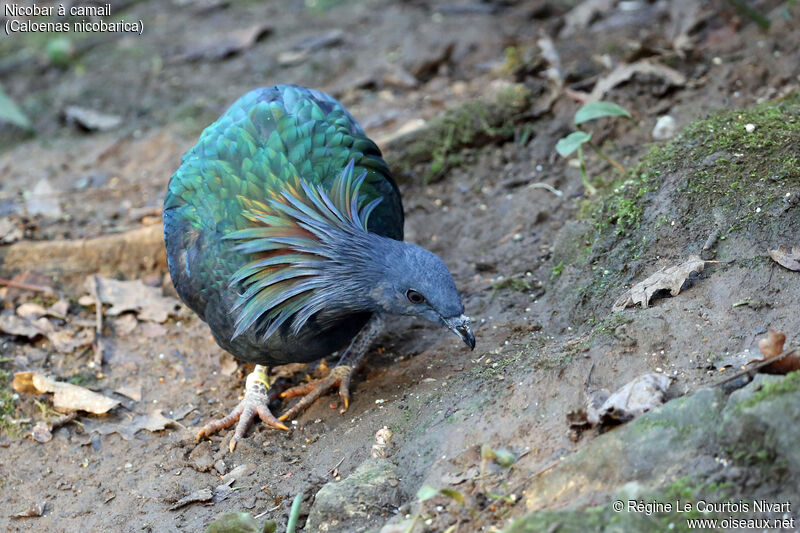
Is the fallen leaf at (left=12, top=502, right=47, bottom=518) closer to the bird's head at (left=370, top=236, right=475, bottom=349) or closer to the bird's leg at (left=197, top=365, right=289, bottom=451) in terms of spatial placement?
the bird's leg at (left=197, top=365, right=289, bottom=451)

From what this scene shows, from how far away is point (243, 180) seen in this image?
510 cm

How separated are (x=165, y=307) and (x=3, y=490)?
1.96 m

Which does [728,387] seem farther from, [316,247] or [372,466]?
[316,247]

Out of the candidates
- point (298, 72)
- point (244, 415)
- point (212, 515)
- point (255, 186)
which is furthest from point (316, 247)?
point (298, 72)

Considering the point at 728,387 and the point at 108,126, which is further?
the point at 108,126

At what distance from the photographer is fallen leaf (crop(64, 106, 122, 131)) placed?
8891 mm

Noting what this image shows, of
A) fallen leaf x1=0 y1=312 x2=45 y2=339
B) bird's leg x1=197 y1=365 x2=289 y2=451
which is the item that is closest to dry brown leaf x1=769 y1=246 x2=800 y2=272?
bird's leg x1=197 y1=365 x2=289 y2=451

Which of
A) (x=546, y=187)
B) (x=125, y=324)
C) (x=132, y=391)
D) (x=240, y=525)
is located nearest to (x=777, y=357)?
(x=240, y=525)

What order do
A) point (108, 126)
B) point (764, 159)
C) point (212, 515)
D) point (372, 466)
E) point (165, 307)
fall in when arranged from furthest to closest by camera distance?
point (108, 126) → point (165, 307) → point (764, 159) → point (212, 515) → point (372, 466)

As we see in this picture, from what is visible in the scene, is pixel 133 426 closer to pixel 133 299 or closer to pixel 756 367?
pixel 133 299

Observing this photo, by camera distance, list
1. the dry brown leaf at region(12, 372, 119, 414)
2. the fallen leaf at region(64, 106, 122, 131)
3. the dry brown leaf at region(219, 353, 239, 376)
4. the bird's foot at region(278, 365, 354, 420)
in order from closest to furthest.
A: the bird's foot at region(278, 365, 354, 420) → the dry brown leaf at region(12, 372, 119, 414) → the dry brown leaf at region(219, 353, 239, 376) → the fallen leaf at region(64, 106, 122, 131)

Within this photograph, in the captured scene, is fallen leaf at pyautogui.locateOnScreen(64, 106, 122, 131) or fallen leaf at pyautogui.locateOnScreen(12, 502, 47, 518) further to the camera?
fallen leaf at pyautogui.locateOnScreen(64, 106, 122, 131)

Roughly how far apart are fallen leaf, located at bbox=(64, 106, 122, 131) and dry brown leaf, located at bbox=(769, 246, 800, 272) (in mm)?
7068

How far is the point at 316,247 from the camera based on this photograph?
15.8ft
